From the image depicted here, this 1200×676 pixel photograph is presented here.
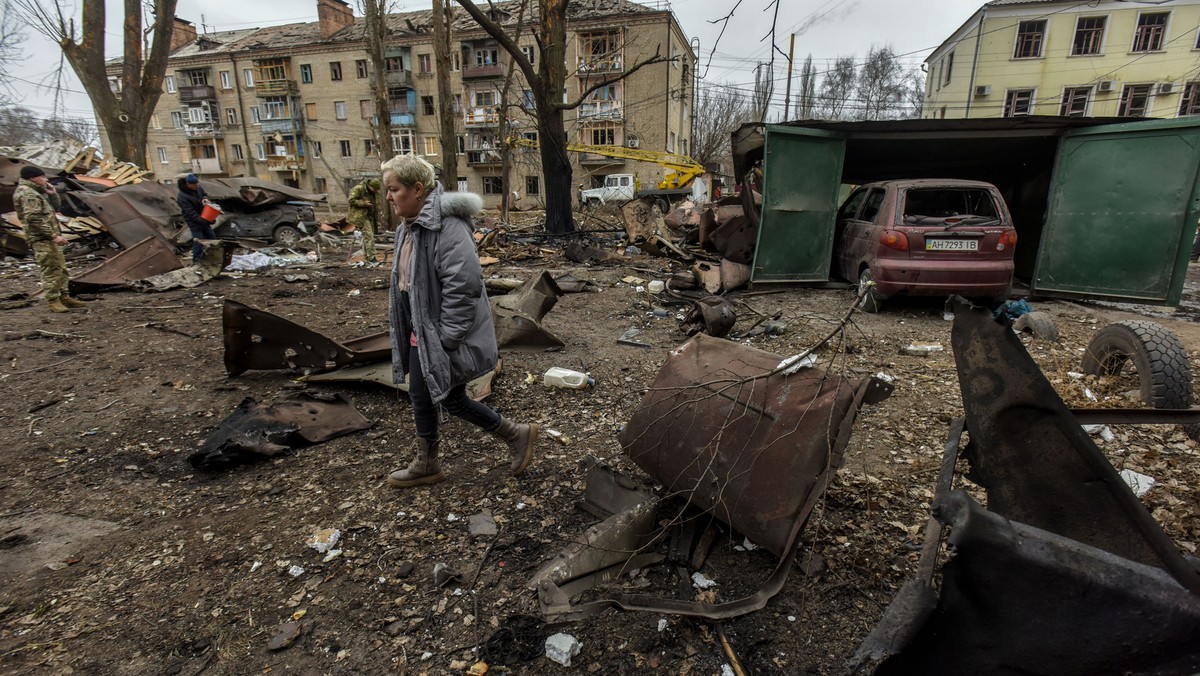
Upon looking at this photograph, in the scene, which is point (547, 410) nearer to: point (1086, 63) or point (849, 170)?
point (849, 170)

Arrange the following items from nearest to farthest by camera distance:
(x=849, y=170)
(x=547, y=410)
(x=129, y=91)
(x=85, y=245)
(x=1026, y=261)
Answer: (x=547, y=410)
(x=1026, y=261)
(x=849, y=170)
(x=85, y=245)
(x=129, y=91)

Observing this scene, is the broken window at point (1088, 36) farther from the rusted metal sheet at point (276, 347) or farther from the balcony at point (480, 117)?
the rusted metal sheet at point (276, 347)

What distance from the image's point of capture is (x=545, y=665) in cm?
178

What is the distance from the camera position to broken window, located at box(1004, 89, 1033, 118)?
27781mm

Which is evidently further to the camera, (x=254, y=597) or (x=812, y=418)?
(x=254, y=597)

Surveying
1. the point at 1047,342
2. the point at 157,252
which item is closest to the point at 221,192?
the point at 157,252

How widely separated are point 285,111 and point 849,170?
4528 centimetres

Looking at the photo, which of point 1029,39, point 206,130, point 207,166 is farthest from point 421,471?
point 206,130

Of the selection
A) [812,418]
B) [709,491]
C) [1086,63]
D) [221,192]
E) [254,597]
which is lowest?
[254,597]

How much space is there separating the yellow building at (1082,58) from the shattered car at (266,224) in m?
29.1

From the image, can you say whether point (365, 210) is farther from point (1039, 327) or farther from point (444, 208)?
point (1039, 327)

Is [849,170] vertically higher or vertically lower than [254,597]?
higher

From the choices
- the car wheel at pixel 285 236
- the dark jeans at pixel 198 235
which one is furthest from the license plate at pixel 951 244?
the car wheel at pixel 285 236

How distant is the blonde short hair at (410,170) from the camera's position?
2432 mm
